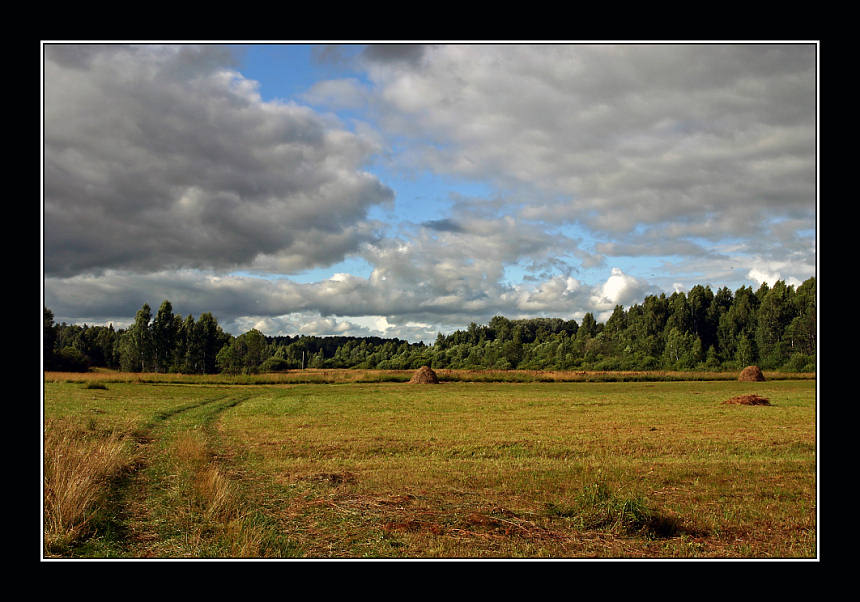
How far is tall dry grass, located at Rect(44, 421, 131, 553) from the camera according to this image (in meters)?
9.31

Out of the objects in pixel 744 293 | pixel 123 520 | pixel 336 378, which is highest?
pixel 744 293

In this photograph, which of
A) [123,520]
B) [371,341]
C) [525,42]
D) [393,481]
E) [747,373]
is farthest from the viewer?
[371,341]

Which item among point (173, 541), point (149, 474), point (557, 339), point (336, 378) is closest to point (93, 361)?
point (336, 378)

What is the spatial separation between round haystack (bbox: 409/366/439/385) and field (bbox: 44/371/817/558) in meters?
39.6

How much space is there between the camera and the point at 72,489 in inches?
391

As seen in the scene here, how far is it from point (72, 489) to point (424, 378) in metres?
60.1

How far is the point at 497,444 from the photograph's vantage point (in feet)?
69.9

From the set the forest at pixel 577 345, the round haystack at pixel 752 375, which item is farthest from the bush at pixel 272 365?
the round haystack at pixel 752 375

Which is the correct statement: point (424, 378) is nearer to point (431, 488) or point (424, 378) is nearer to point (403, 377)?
point (403, 377)

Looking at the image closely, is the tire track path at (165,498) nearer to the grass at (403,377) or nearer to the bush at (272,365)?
the grass at (403,377)

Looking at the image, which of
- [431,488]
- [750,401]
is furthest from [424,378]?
[431,488]

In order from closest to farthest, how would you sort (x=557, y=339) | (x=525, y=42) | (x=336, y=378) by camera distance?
(x=525, y=42) → (x=336, y=378) → (x=557, y=339)

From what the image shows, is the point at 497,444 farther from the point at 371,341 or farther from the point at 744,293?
the point at 371,341

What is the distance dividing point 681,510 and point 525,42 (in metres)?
10.5
